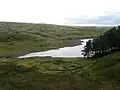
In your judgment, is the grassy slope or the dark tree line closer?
the grassy slope

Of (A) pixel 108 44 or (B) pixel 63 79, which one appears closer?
(B) pixel 63 79

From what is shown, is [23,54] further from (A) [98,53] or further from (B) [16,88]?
(B) [16,88]

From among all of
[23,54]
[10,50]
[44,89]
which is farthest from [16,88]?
[10,50]

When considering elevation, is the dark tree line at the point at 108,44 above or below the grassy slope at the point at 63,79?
above

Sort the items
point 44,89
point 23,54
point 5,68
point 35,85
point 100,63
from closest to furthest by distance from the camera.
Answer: point 44,89 < point 35,85 < point 5,68 < point 100,63 < point 23,54

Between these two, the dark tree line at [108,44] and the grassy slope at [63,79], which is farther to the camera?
the dark tree line at [108,44]

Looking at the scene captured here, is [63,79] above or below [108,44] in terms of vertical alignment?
below

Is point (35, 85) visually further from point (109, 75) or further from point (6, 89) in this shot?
point (109, 75)

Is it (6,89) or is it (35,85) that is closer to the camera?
(6,89)

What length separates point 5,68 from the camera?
76625mm

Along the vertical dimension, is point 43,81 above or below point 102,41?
below

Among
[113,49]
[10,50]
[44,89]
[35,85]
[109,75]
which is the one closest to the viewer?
[44,89]

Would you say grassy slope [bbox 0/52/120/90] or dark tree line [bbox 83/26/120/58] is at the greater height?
dark tree line [bbox 83/26/120/58]

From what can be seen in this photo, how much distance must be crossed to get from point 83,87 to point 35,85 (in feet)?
32.5
